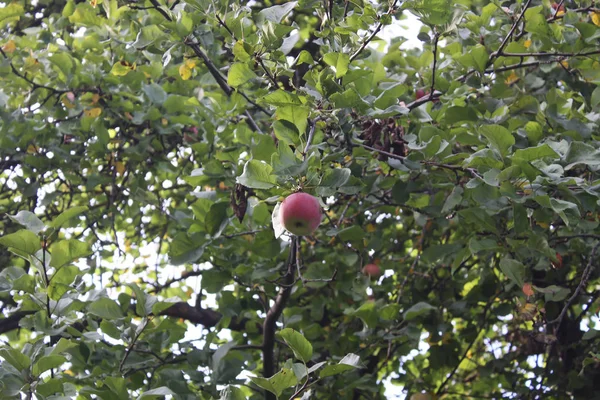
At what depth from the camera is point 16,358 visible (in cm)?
220

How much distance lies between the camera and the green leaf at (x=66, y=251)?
89.4 inches

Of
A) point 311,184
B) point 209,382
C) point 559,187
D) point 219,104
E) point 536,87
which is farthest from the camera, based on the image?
point 536,87

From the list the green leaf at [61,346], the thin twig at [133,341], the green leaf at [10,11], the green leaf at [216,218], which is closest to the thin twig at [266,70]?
the green leaf at [216,218]

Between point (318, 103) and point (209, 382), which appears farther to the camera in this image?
point (209, 382)

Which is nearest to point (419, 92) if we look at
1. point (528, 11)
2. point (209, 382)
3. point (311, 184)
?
point (528, 11)

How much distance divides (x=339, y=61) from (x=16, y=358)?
4.28 feet

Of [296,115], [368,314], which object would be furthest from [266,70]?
[368,314]

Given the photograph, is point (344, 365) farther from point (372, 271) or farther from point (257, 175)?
point (372, 271)

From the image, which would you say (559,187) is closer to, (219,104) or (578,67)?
(578,67)

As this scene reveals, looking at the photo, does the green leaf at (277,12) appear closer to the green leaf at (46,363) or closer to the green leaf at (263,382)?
the green leaf at (263,382)

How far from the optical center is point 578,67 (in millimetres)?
3115

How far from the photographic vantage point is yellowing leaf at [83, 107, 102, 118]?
3.50 m

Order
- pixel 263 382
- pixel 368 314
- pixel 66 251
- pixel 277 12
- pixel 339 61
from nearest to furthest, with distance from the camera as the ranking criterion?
1. pixel 263 382
2. pixel 339 61
3. pixel 66 251
4. pixel 277 12
5. pixel 368 314

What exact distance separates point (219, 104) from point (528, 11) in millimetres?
1292
